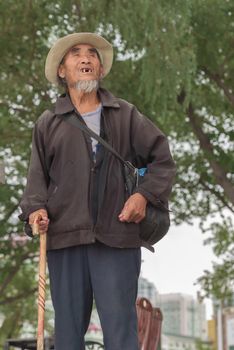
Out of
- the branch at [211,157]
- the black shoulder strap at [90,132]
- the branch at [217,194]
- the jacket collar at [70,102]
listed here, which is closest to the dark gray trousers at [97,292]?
the black shoulder strap at [90,132]

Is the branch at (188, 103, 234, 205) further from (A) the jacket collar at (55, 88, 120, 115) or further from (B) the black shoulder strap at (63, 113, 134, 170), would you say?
(B) the black shoulder strap at (63, 113, 134, 170)

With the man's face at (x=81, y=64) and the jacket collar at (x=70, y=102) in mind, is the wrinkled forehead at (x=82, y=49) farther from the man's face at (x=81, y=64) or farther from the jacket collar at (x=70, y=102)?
the jacket collar at (x=70, y=102)

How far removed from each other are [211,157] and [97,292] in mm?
11312

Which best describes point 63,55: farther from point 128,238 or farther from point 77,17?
point 77,17

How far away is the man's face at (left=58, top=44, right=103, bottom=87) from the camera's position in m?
3.81

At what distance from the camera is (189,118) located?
49.0ft

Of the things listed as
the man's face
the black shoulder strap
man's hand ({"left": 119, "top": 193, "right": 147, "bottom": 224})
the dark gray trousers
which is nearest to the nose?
the man's face

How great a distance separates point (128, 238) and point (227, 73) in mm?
11295

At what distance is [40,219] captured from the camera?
140 inches

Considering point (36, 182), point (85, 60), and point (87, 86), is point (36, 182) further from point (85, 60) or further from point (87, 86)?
point (85, 60)

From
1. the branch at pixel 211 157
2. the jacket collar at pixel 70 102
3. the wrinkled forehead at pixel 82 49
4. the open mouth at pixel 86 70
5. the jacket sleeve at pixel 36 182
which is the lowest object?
the jacket sleeve at pixel 36 182

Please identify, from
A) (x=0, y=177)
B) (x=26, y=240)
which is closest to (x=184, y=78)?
(x=0, y=177)

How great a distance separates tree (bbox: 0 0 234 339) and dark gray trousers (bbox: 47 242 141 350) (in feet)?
24.5

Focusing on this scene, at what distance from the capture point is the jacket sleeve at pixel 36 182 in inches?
143
